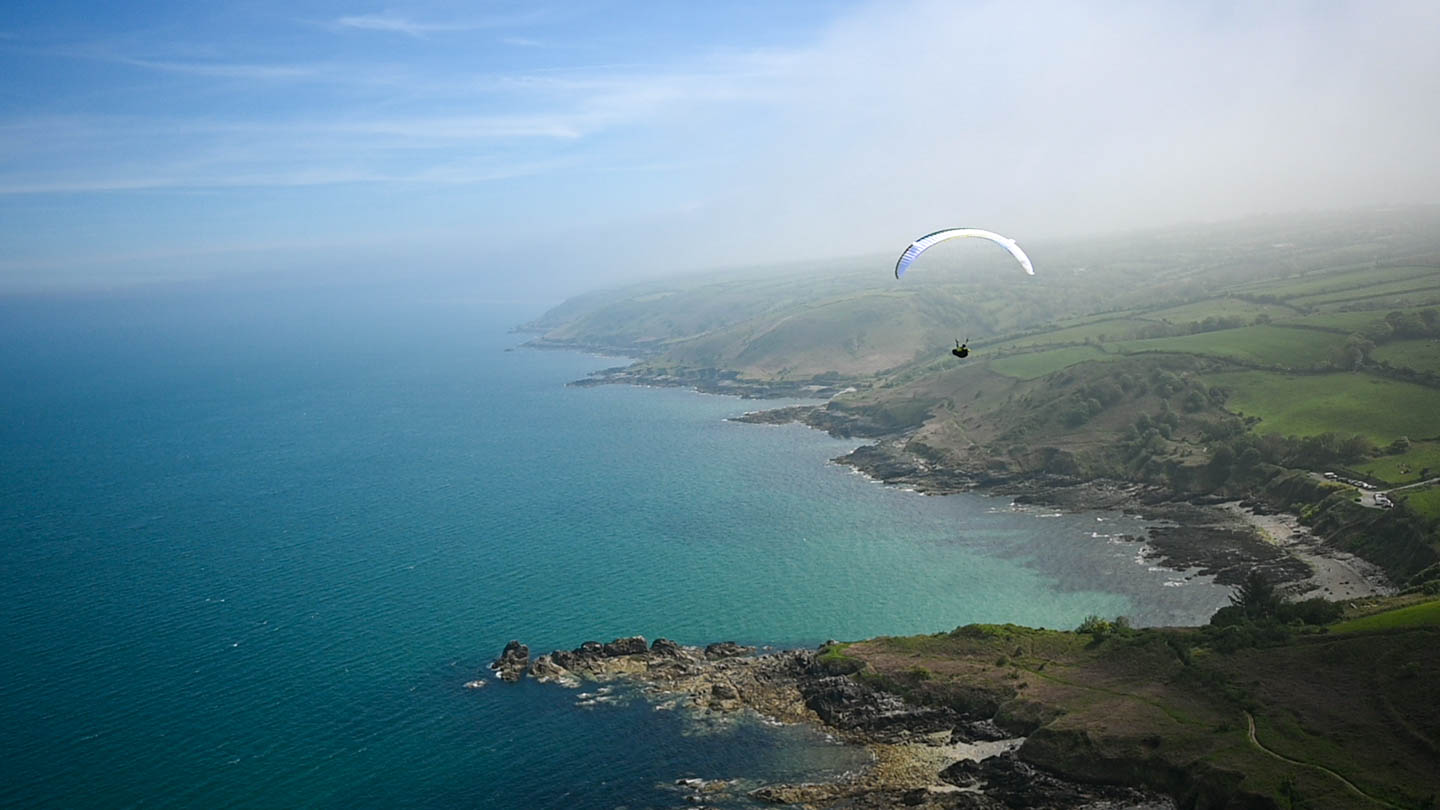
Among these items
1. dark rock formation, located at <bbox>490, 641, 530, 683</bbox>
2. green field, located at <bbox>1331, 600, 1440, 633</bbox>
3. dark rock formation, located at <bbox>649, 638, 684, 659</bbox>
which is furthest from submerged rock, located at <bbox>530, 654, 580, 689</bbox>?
green field, located at <bbox>1331, 600, 1440, 633</bbox>

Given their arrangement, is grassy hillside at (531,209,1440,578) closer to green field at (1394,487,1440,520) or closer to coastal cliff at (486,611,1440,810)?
green field at (1394,487,1440,520)

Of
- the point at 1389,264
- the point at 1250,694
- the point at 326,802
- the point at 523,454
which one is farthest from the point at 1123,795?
the point at 1389,264

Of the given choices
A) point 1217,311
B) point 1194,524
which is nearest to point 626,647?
point 1194,524

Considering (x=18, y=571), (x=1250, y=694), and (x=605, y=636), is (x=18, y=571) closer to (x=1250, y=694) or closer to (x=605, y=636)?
(x=605, y=636)

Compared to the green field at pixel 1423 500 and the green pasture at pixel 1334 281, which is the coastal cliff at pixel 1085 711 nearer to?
the green field at pixel 1423 500

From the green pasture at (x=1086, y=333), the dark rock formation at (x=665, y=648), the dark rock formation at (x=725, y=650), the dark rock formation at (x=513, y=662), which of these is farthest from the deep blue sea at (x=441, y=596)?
the green pasture at (x=1086, y=333)

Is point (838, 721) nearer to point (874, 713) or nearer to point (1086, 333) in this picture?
point (874, 713)

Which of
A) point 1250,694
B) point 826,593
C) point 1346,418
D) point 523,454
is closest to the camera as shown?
point 1250,694
